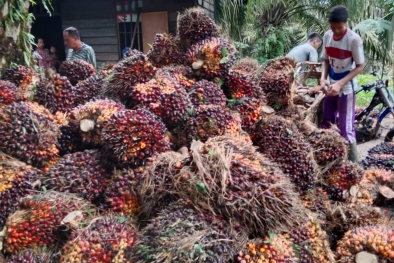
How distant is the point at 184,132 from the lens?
1.82m

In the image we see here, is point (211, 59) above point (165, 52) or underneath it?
underneath

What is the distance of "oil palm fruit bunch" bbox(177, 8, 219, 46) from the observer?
2.37 metres

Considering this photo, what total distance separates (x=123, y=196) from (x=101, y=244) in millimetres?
261

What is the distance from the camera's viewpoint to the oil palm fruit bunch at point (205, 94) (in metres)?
1.98

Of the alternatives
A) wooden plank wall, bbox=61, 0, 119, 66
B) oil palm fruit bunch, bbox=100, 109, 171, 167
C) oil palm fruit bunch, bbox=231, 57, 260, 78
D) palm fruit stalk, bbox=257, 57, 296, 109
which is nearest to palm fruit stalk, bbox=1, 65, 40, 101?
oil palm fruit bunch, bbox=100, 109, 171, 167

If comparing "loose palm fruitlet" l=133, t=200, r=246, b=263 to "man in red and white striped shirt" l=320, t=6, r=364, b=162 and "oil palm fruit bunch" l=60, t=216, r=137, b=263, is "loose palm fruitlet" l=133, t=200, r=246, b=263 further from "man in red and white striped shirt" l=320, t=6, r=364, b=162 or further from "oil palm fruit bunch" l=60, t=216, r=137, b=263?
"man in red and white striped shirt" l=320, t=6, r=364, b=162

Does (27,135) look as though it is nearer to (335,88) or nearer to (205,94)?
(205,94)

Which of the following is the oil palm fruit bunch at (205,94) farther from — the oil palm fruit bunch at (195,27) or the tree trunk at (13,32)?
the tree trunk at (13,32)

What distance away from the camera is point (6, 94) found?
1959 millimetres

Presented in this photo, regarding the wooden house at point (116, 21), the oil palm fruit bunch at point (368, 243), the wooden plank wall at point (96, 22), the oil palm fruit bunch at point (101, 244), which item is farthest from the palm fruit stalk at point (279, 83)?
the wooden plank wall at point (96, 22)

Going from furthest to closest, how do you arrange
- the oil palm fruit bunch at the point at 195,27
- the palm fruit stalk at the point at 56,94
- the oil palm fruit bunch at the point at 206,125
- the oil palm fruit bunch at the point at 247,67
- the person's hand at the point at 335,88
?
the person's hand at the point at 335,88
the oil palm fruit bunch at the point at 247,67
the oil palm fruit bunch at the point at 195,27
the palm fruit stalk at the point at 56,94
the oil palm fruit bunch at the point at 206,125

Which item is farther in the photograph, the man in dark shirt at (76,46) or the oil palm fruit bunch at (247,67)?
the man in dark shirt at (76,46)

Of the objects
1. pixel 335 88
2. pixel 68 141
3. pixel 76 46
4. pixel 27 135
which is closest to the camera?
pixel 27 135

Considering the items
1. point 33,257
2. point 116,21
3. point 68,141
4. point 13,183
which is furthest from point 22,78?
point 116,21
